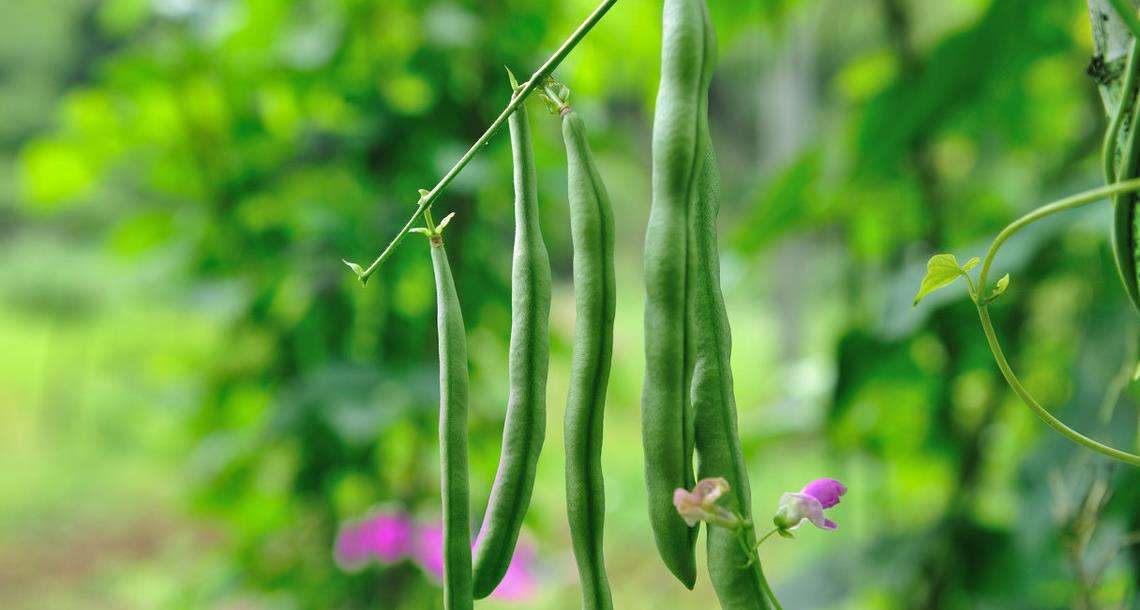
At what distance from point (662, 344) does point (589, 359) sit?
3 cm

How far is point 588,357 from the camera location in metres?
0.38

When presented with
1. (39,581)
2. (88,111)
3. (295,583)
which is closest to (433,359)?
(295,583)

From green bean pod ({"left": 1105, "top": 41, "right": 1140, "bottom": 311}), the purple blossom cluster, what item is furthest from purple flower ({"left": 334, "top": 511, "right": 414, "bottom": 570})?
green bean pod ({"left": 1105, "top": 41, "right": 1140, "bottom": 311})

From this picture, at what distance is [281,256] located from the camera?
4.51ft

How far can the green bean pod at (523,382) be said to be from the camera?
0.39 m

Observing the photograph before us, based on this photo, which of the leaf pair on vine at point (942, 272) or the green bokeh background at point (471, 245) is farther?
the green bokeh background at point (471, 245)

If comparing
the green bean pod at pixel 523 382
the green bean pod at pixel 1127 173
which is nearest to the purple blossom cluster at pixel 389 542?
the green bean pod at pixel 523 382

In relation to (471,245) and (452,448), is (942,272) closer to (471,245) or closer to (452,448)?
(452,448)

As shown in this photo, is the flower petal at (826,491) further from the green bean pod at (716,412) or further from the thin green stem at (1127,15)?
the thin green stem at (1127,15)

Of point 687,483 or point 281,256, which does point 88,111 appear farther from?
point 687,483

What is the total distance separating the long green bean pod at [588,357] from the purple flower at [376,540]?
0.95 metres

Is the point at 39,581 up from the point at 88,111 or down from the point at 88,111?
down

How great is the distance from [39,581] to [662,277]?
3.58 m

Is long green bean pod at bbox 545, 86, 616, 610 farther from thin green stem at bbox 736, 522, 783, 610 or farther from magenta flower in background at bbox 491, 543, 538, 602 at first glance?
magenta flower in background at bbox 491, 543, 538, 602
